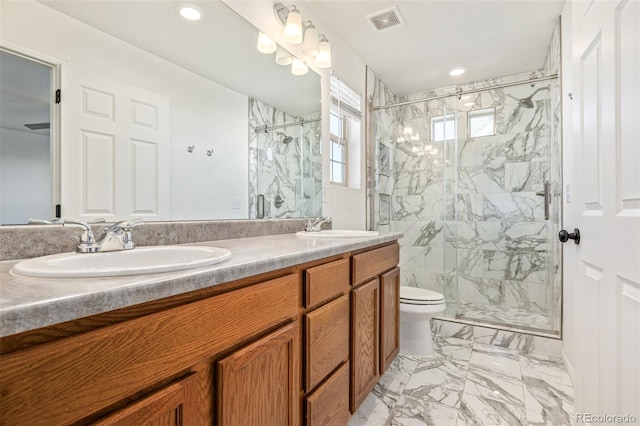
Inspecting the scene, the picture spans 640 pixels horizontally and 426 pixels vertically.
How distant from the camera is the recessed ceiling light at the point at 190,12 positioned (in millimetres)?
1246

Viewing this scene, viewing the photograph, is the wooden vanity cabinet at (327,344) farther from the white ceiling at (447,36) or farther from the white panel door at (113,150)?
the white ceiling at (447,36)

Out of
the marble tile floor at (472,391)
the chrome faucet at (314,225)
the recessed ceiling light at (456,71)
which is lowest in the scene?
the marble tile floor at (472,391)

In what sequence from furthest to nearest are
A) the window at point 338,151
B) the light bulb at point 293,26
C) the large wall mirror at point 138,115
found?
1. the window at point 338,151
2. the light bulb at point 293,26
3. the large wall mirror at point 138,115

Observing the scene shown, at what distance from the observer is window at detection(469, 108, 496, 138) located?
2.98 m

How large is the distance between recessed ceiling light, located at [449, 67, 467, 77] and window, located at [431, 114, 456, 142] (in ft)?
1.22

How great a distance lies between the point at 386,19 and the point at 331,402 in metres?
2.25

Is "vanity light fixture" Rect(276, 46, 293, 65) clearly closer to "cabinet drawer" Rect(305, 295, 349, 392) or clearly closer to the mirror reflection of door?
the mirror reflection of door

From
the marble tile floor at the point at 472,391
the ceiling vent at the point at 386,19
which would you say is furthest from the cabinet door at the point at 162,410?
the ceiling vent at the point at 386,19

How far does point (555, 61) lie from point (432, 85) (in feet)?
3.55

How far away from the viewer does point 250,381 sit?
2.55 feet

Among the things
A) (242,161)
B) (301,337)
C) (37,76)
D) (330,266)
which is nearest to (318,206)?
(242,161)

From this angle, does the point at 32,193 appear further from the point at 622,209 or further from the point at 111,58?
the point at 622,209

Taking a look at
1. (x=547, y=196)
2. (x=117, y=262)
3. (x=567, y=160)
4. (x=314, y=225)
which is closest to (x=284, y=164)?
(x=314, y=225)

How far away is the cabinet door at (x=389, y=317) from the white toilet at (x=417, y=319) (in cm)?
27
